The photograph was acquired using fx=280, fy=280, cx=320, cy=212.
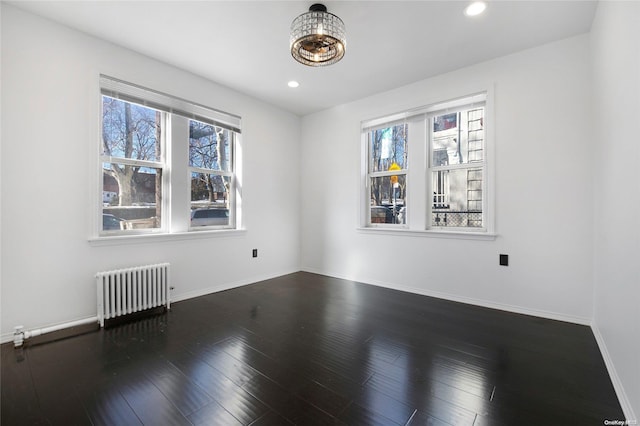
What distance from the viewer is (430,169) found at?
3.77m

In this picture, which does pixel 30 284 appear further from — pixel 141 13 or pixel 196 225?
pixel 141 13

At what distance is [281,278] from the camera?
454cm

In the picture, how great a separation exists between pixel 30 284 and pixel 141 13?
8.38 feet

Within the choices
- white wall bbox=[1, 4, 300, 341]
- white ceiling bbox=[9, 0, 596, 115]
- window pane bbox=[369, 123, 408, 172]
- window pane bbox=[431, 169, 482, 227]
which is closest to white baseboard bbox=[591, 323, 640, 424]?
window pane bbox=[431, 169, 482, 227]

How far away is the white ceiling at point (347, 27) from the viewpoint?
2361 millimetres

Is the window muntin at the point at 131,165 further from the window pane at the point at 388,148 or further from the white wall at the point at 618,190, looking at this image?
the white wall at the point at 618,190

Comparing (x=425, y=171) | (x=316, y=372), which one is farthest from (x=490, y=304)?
(x=316, y=372)

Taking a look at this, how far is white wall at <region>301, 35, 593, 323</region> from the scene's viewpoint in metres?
2.74

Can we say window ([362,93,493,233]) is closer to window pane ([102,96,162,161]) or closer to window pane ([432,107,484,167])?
window pane ([432,107,484,167])

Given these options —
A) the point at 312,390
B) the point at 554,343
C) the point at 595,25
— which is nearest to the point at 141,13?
the point at 312,390

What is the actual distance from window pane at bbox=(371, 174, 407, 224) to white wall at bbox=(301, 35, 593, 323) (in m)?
0.35

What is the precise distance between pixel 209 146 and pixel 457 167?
329cm

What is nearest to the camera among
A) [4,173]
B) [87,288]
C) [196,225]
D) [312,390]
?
[312,390]

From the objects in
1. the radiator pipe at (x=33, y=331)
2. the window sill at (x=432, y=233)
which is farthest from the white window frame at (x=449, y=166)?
the radiator pipe at (x=33, y=331)
